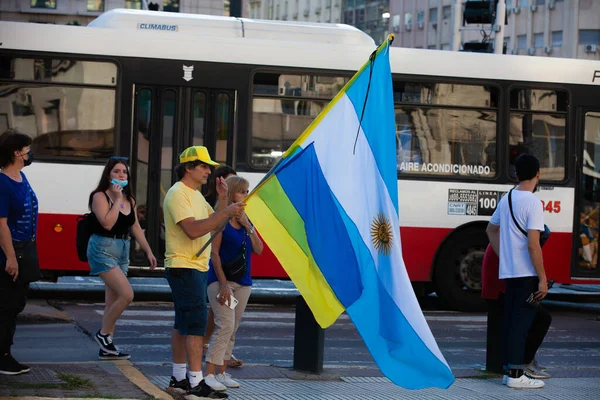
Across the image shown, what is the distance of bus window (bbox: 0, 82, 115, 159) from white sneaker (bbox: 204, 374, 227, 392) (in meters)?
6.91

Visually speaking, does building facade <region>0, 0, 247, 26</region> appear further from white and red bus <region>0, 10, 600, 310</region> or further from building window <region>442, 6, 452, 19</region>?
white and red bus <region>0, 10, 600, 310</region>

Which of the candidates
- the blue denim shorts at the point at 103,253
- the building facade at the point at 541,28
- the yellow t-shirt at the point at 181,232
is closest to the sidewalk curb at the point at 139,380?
the yellow t-shirt at the point at 181,232

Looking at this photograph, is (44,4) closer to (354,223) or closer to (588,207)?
(588,207)

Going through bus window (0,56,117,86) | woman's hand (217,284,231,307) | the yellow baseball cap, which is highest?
bus window (0,56,117,86)

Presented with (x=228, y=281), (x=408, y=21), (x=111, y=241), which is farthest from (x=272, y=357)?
(x=408, y=21)

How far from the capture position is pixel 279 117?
15109mm

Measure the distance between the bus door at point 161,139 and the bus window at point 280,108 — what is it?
425 millimetres

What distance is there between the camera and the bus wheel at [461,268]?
15.5 m

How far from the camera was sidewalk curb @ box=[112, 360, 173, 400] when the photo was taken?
7.74 m

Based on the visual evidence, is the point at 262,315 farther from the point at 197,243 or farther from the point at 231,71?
the point at 197,243

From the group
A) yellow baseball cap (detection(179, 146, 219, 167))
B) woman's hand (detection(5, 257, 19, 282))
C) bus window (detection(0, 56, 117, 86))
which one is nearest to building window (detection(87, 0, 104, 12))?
bus window (detection(0, 56, 117, 86))

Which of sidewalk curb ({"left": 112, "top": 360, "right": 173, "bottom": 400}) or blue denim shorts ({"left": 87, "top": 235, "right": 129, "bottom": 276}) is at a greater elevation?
blue denim shorts ({"left": 87, "top": 235, "right": 129, "bottom": 276})

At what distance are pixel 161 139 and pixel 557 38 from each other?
5721cm

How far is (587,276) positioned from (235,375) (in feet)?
26.5
